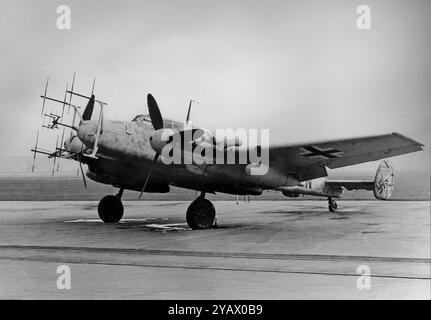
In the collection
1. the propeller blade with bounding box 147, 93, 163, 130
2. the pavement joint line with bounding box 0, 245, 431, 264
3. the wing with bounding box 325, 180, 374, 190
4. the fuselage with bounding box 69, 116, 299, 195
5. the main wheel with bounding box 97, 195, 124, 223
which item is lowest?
the pavement joint line with bounding box 0, 245, 431, 264

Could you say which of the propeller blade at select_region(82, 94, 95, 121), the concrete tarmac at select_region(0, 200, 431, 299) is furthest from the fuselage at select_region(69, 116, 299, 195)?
the propeller blade at select_region(82, 94, 95, 121)

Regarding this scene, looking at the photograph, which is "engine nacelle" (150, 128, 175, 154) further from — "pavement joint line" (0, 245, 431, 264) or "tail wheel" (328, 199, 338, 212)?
"tail wheel" (328, 199, 338, 212)

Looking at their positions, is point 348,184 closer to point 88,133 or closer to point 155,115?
point 155,115

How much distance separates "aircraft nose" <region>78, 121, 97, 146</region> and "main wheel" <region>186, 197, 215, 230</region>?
305 cm

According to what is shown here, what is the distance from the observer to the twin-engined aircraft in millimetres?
12867

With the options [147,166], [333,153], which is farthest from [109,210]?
[333,153]

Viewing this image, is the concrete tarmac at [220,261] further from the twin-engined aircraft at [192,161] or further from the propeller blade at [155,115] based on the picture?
the propeller blade at [155,115]

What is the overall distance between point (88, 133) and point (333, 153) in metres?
6.08

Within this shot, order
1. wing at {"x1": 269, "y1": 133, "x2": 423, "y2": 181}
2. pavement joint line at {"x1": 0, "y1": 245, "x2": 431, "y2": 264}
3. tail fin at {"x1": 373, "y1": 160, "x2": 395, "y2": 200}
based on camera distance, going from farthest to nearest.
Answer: tail fin at {"x1": 373, "y1": 160, "x2": 395, "y2": 200} < wing at {"x1": 269, "y1": 133, "x2": 423, "y2": 181} < pavement joint line at {"x1": 0, "y1": 245, "x2": 431, "y2": 264}

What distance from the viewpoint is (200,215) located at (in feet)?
46.4

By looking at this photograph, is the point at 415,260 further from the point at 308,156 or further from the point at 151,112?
the point at 151,112

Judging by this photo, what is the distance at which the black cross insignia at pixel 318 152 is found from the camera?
13.2 metres
